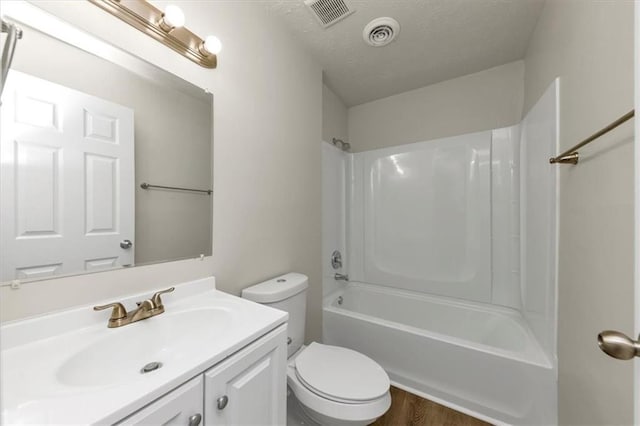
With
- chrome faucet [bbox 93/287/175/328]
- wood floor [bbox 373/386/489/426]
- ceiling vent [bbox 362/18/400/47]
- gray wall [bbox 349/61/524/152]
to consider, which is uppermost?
ceiling vent [bbox 362/18/400/47]

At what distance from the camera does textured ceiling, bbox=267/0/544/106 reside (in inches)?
54.2

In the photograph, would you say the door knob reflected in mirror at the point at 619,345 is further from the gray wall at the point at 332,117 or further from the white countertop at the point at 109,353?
the gray wall at the point at 332,117

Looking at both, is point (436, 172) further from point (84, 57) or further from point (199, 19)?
point (84, 57)

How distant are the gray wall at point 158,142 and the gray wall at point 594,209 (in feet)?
4.76

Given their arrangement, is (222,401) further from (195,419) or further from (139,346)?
(139,346)

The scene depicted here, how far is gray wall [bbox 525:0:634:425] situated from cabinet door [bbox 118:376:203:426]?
117 centimetres

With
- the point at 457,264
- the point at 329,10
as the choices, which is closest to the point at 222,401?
the point at 329,10

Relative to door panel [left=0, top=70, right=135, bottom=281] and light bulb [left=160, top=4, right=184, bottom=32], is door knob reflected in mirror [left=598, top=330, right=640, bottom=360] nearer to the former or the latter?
door panel [left=0, top=70, right=135, bottom=281]

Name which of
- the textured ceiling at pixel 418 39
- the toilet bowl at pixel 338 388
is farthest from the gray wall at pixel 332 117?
the toilet bowl at pixel 338 388

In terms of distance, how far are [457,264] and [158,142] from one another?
2.20 meters

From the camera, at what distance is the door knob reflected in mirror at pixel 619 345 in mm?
410

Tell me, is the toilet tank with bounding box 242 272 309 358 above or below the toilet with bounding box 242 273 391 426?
above

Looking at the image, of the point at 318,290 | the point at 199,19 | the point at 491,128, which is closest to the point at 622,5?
the point at 491,128

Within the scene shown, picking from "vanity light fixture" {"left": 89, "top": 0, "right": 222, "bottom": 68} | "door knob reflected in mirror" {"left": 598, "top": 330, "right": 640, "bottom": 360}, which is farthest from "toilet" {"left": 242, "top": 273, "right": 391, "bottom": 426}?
"vanity light fixture" {"left": 89, "top": 0, "right": 222, "bottom": 68}
